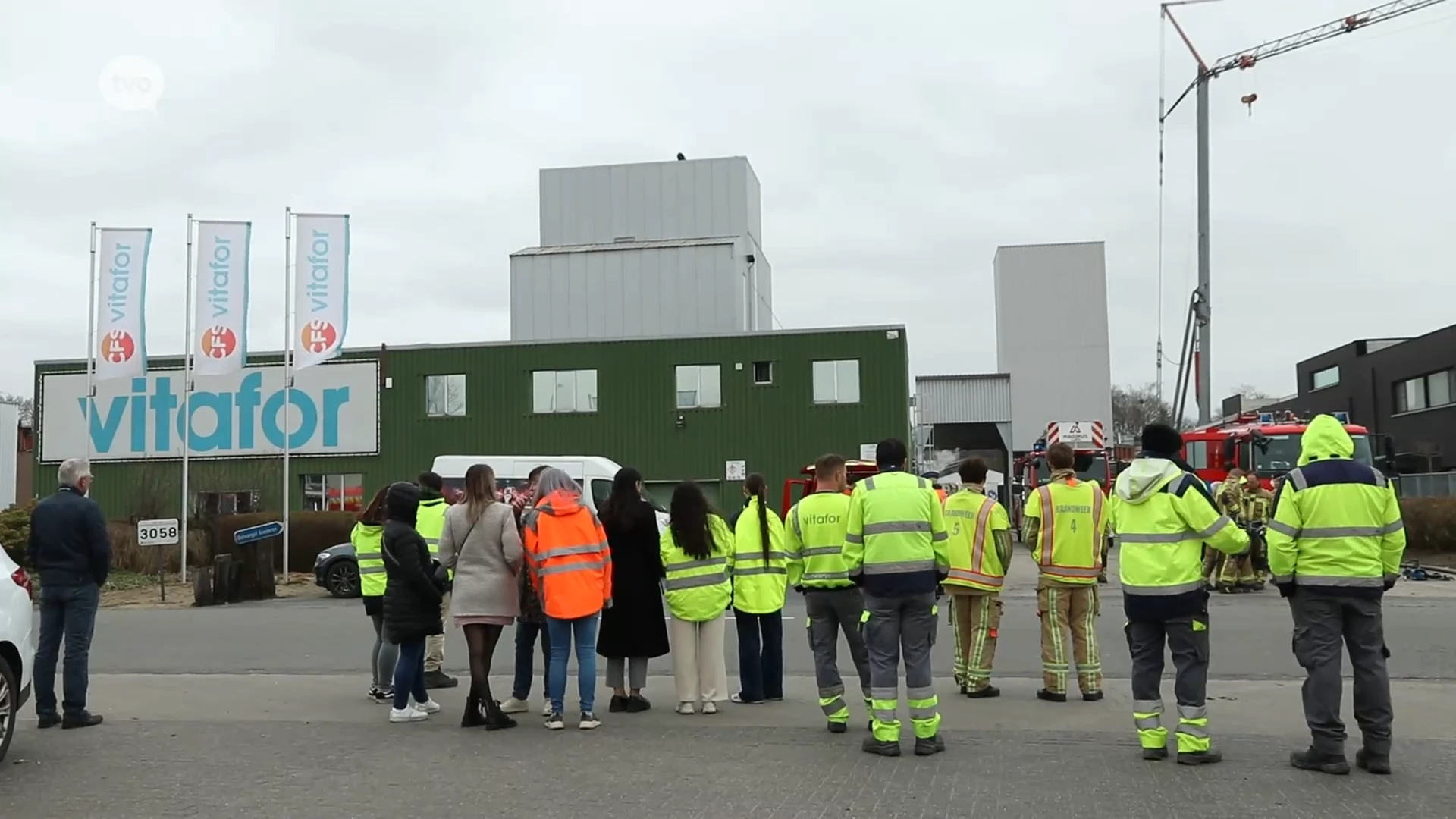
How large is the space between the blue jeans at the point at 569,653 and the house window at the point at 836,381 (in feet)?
84.9

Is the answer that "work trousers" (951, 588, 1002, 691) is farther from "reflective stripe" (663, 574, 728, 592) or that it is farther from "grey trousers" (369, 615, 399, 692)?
"grey trousers" (369, 615, 399, 692)

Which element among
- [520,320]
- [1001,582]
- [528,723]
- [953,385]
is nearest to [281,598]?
[528,723]

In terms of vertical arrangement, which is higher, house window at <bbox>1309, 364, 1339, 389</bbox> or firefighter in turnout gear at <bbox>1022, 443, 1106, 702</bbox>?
house window at <bbox>1309, 364, 1339, 389</bbox>

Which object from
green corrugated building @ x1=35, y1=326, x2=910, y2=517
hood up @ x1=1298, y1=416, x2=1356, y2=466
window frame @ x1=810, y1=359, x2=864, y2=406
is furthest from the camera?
green corrugated building @ x1=35, y1=326, x2=910, y2=517

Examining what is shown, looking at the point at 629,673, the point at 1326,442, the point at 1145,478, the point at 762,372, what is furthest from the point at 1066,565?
the point at 762,372

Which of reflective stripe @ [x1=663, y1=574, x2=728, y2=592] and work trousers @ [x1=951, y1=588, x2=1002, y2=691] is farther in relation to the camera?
work trousers @ [x1=951, y1=588, x2=1002, y2=691]

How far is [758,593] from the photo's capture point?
8953 mm

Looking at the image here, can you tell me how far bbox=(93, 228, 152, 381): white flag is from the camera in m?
22.5

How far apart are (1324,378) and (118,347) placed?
4855 cm

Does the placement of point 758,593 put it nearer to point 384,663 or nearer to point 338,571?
point 384,663

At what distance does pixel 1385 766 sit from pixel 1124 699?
254cm

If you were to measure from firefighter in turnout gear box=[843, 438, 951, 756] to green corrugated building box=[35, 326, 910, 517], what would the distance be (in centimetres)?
2607

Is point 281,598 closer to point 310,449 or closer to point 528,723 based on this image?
point 528,723

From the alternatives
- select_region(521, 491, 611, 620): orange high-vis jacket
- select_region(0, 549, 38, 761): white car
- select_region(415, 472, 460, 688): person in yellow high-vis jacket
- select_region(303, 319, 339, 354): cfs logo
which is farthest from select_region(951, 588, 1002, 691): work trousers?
select_region(303, 319, 339, 354): cfs logo
